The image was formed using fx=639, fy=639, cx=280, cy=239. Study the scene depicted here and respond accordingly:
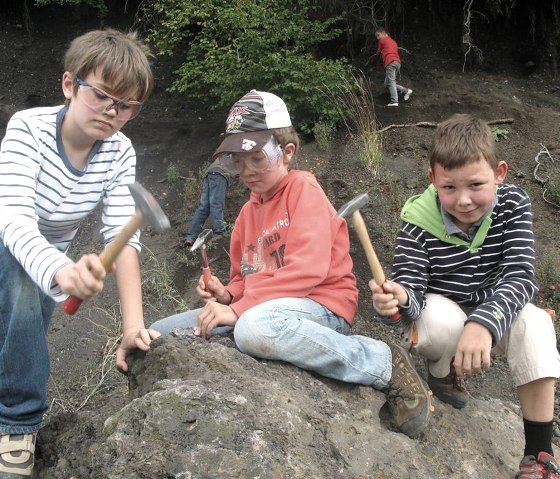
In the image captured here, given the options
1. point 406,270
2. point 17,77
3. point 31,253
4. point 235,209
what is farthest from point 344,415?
point 17,77

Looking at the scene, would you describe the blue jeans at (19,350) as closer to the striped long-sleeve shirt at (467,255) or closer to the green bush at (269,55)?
the striped long-sleeve shirt at (467,255)

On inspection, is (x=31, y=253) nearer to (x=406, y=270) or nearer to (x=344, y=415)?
(x=344, y=415)

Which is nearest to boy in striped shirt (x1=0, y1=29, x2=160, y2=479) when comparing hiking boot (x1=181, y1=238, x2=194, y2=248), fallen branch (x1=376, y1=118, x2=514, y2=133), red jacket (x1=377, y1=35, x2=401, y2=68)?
hiking boot (x1=181, y1=238, x2=194, y2=248)

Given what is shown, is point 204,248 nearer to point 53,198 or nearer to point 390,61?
point 53,198

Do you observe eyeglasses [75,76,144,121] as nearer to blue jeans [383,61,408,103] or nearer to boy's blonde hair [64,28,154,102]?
boy's blonde hair [64,28,154,102]

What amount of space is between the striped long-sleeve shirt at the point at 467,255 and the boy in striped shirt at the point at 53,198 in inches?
39.9

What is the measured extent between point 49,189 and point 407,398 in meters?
1.47

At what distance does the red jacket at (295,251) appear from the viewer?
2369mm

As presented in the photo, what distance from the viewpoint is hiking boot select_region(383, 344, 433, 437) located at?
220cm

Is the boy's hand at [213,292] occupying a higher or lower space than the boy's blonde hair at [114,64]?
lower

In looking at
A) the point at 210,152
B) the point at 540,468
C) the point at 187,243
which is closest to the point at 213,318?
the point at 540,468

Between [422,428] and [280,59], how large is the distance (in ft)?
20.2

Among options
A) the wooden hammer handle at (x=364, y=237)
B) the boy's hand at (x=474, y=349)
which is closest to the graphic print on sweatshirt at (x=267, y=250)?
the wooden hammer handle at (x=364, y=237)

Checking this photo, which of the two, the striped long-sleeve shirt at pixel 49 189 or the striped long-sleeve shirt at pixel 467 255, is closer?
the striped long-sleeve shirt at pixel 49 189
